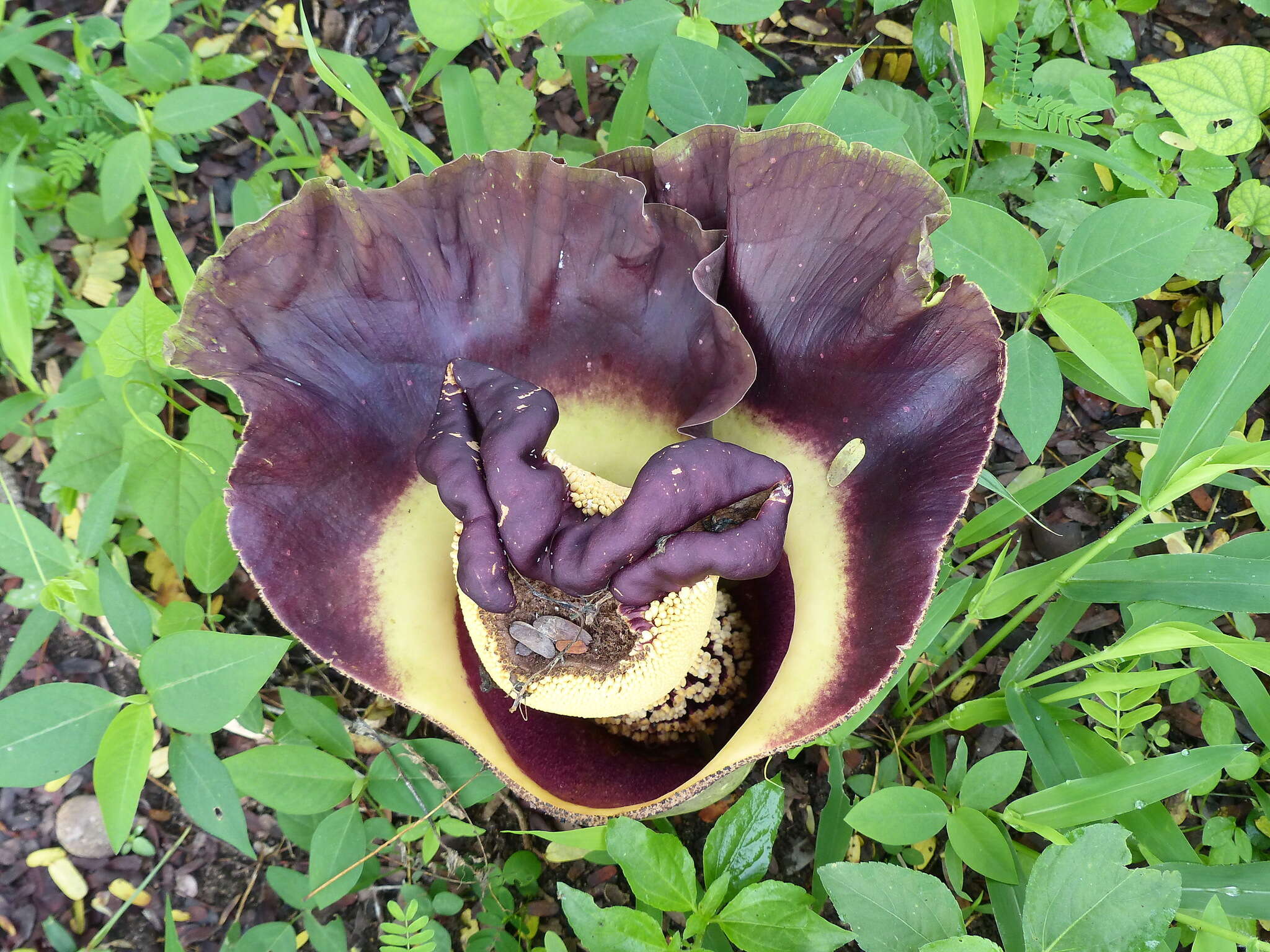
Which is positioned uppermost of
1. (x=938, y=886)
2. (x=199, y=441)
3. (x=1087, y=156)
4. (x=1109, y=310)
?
(x=1087, y=156)

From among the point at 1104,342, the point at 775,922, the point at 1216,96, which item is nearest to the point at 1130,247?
the point at 1104,342

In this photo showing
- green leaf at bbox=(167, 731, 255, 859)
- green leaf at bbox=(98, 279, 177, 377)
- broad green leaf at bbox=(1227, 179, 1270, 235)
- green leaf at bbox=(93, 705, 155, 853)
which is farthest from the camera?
broad green leaf at bbox=(1227, 179, 1270, 235)

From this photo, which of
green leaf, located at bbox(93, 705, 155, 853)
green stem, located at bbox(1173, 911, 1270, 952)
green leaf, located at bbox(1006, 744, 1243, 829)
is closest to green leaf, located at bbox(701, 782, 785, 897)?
green leaf, located at bbox(1006, 744, 1243, 829)

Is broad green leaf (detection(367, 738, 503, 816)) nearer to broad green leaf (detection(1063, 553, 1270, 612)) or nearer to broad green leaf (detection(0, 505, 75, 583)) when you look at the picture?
broad green leaf (detection(0, 505, 75, 583))

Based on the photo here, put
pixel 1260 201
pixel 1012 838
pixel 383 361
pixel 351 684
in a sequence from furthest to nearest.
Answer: pixel 351 684 → pixel 1260 201 → pixel 1012 838 → pixel 383 361

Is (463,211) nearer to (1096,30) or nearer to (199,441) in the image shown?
(199,441)

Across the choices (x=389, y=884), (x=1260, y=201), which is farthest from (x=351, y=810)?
(x=1260, y=201)
